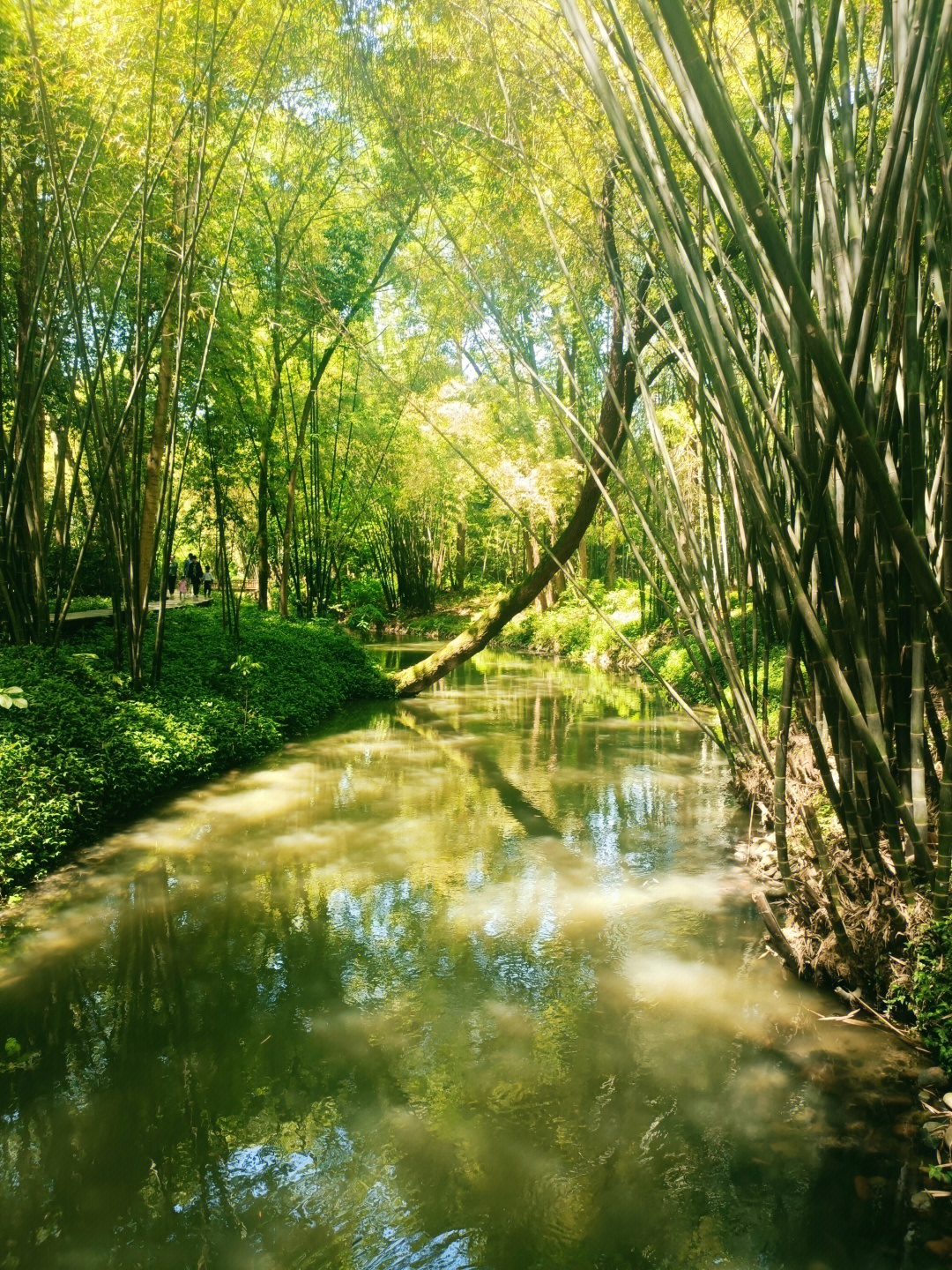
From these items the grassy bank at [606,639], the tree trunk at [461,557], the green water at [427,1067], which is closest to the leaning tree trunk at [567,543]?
the grassy bank at [606,639]

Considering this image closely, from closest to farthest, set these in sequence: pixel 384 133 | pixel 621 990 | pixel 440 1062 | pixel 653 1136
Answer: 1. pixel 653 1136
2. pixel 440 1062
3. pixel 621 990
4. pixel 384 133

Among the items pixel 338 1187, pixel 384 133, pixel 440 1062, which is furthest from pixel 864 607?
pixel 384 133

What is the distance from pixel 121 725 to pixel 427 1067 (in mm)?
2644

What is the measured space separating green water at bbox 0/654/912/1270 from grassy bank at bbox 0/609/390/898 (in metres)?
0.22

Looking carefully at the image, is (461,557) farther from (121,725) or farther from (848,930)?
(848,930)

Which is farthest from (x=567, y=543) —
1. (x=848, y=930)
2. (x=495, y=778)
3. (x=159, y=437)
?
(x=848, y=930)

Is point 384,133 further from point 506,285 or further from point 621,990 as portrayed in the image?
point 621,990

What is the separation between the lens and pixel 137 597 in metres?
4.31

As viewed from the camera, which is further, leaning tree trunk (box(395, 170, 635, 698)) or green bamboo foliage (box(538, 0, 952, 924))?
leaning tree trunk (box(395, 170, 635, 698))

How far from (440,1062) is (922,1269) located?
1028 mm

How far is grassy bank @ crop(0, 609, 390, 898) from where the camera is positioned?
2.98 metres

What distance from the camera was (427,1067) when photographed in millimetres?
1877

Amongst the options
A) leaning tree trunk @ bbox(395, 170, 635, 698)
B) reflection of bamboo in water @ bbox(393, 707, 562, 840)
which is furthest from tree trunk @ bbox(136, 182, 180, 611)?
leaning tree trunk @ bbox(395, 170, 635, 698)

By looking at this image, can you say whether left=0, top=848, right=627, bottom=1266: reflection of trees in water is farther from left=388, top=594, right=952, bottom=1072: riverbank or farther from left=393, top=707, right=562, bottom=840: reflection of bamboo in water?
left=393, top=707, right=562, bottom=840: reflection of bamboo in water
